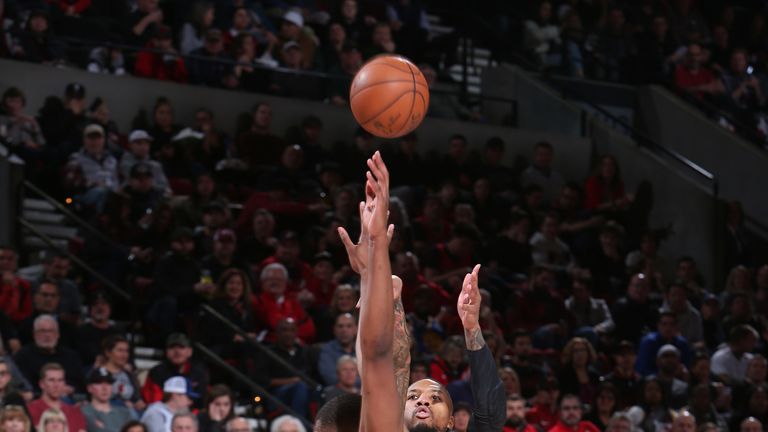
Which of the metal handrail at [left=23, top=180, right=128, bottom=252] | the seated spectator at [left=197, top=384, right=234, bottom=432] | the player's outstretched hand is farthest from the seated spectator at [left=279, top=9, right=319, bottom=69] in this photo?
the player's outstretched hand

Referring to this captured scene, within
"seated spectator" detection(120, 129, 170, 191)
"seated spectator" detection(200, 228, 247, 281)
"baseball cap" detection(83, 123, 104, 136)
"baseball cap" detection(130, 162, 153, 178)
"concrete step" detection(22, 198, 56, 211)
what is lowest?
"seated spectator" detection(200, 228, 247, 281)

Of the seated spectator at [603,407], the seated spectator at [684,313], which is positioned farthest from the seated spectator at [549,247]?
the seated spectator at [603,407]

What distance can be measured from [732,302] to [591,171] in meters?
3.51

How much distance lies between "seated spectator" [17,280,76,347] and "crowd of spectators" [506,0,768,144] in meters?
9.75

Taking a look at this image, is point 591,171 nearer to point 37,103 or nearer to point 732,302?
point 732,302

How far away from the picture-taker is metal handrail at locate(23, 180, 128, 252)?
521 inches

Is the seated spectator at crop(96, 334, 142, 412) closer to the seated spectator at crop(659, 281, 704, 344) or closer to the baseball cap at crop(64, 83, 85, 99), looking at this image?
the baseball cap at crop(64, 83, 85, 99)

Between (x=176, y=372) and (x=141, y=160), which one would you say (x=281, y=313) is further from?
(x=141, y=160)

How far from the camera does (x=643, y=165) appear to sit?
61.1ft

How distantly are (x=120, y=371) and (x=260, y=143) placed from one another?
189 inches

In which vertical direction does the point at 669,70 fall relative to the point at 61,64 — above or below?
above

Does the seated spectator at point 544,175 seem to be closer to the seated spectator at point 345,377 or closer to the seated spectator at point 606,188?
the seated spectator at point 606,188

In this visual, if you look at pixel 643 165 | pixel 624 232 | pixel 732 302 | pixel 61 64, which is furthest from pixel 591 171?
pixel 61 64

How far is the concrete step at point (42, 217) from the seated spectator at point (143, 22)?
3.01 metres
